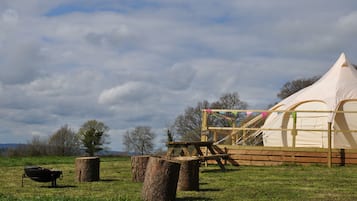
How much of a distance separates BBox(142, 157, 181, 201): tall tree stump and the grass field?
43 cm

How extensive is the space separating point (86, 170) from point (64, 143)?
2016 centimetres

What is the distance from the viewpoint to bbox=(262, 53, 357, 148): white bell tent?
20906 millimetres

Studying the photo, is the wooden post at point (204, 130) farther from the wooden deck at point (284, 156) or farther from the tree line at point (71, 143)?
the tree line at point (71, 143)

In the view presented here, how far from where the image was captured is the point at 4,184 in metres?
13.1

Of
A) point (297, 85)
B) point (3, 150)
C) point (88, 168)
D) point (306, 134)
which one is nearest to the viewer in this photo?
point (88, 168)

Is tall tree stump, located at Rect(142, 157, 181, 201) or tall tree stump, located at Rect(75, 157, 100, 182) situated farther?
tall tree stump, located at Rect(75, 157, 100, 182)

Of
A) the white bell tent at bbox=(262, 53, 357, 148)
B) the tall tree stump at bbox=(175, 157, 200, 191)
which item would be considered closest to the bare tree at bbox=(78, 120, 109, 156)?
the white bell tent at bbox=(262, 53, 357, 148)

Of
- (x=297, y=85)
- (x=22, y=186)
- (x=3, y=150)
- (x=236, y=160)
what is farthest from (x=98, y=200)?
(x=297, y=85)

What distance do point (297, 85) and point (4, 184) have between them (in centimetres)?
3861

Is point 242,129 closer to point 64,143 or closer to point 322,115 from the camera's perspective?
point 322,115

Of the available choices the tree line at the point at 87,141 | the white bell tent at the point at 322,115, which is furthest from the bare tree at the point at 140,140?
the white bell tent at the point at 322,115

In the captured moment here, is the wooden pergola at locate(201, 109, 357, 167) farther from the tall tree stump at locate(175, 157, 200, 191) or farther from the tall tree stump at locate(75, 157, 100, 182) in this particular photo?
the tall tree stump at locate(175, 157, 200, 191)

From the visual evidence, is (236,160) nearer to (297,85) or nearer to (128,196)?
(128,196)

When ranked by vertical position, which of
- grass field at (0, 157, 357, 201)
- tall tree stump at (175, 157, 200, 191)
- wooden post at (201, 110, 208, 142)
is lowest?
grass field at (0, 157, 357, 201)
